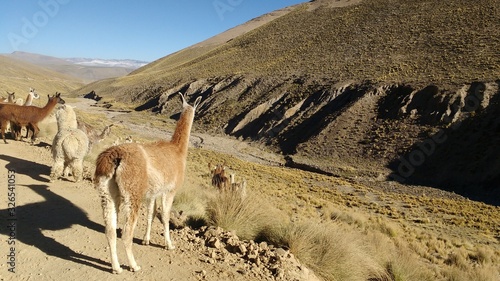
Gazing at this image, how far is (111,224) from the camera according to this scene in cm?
413

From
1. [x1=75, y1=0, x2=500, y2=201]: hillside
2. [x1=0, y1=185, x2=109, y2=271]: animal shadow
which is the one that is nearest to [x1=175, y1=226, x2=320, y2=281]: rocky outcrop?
[x1=0, y1=185, x2=109, y2=271]: animal shadow

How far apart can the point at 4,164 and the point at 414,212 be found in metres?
17.8

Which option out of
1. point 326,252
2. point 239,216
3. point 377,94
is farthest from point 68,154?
point 377,94

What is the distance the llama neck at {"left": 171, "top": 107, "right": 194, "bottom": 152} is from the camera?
5514mm

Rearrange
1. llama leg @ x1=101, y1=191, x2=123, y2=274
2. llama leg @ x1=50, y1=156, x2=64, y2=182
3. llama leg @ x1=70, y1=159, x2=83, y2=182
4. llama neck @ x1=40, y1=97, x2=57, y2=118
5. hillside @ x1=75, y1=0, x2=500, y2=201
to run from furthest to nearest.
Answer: hillside @ x1=75, y1=0, x2=500, y2=201 → llama neck @ x1=40, y1=97, x2=57, y2=118 → llama leg @ x1=70, y1=159, x2=83, y2=182 → llama leg @ x1=50, y1=156, x2=64, y2=182 → llama leg @ x1=101, y1=191, x2=123, y2=274

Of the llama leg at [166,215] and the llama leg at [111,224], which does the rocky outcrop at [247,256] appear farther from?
the llama leg at [111,224]

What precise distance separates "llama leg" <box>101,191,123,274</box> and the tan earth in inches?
5.8

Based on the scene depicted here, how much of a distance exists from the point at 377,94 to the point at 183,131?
3341 centimetres

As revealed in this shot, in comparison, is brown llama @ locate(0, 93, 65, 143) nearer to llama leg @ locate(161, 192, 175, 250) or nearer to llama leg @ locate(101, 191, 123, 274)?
llama leg @ locate(161, 192, 175, 250)

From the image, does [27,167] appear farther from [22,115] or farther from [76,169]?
[22,115]

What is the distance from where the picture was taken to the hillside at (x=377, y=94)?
26.7m

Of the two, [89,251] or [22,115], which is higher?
[22,115]

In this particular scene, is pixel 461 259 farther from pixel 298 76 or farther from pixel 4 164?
pixel 298 76

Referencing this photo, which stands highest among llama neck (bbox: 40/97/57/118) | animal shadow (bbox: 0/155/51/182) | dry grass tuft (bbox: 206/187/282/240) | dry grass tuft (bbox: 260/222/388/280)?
llama neck (bbox: 40/97/57/118)
